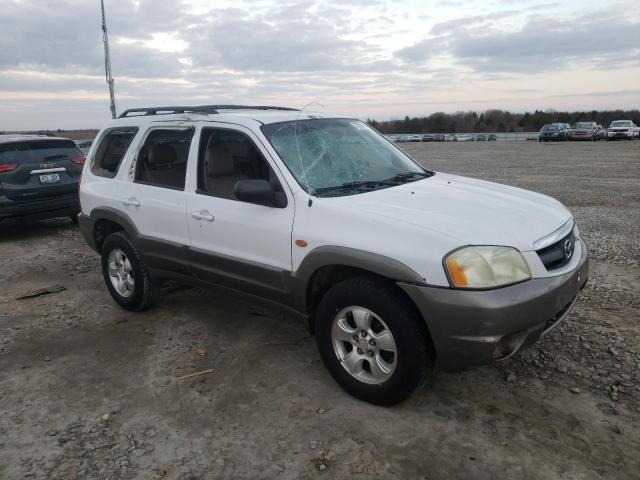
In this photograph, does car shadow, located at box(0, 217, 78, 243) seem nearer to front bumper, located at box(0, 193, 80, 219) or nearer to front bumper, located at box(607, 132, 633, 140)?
front bumper, located at box(0, 193, 80, 219)

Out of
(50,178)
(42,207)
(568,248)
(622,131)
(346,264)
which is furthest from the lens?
(622,131)

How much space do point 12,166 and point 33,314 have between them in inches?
163

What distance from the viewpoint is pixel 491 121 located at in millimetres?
89875

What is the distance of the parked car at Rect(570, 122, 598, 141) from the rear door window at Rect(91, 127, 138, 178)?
41068mm

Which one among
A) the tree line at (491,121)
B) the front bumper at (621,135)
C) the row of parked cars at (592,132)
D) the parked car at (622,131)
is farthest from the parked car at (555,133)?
the tree line at (491,121)

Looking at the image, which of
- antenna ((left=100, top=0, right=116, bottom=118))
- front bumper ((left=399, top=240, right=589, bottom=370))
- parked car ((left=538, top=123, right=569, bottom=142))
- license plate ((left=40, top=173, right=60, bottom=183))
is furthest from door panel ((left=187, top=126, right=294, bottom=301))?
parked car ((left=538, top=123, right=569, bottom=142))

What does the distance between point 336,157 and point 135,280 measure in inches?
91.5

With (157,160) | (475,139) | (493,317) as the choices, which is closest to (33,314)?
(157,160)

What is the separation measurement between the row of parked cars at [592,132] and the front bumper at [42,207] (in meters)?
38.3

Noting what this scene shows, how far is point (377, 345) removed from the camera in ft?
10.7

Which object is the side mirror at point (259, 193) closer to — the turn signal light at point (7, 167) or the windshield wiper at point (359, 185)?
the windshield wiper at point (359, 185)

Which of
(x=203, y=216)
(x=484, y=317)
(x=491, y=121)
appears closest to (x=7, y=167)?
(x=203, y=216)

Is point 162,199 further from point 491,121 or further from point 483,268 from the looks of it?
point 491,121

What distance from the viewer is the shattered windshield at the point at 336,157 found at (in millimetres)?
3764
